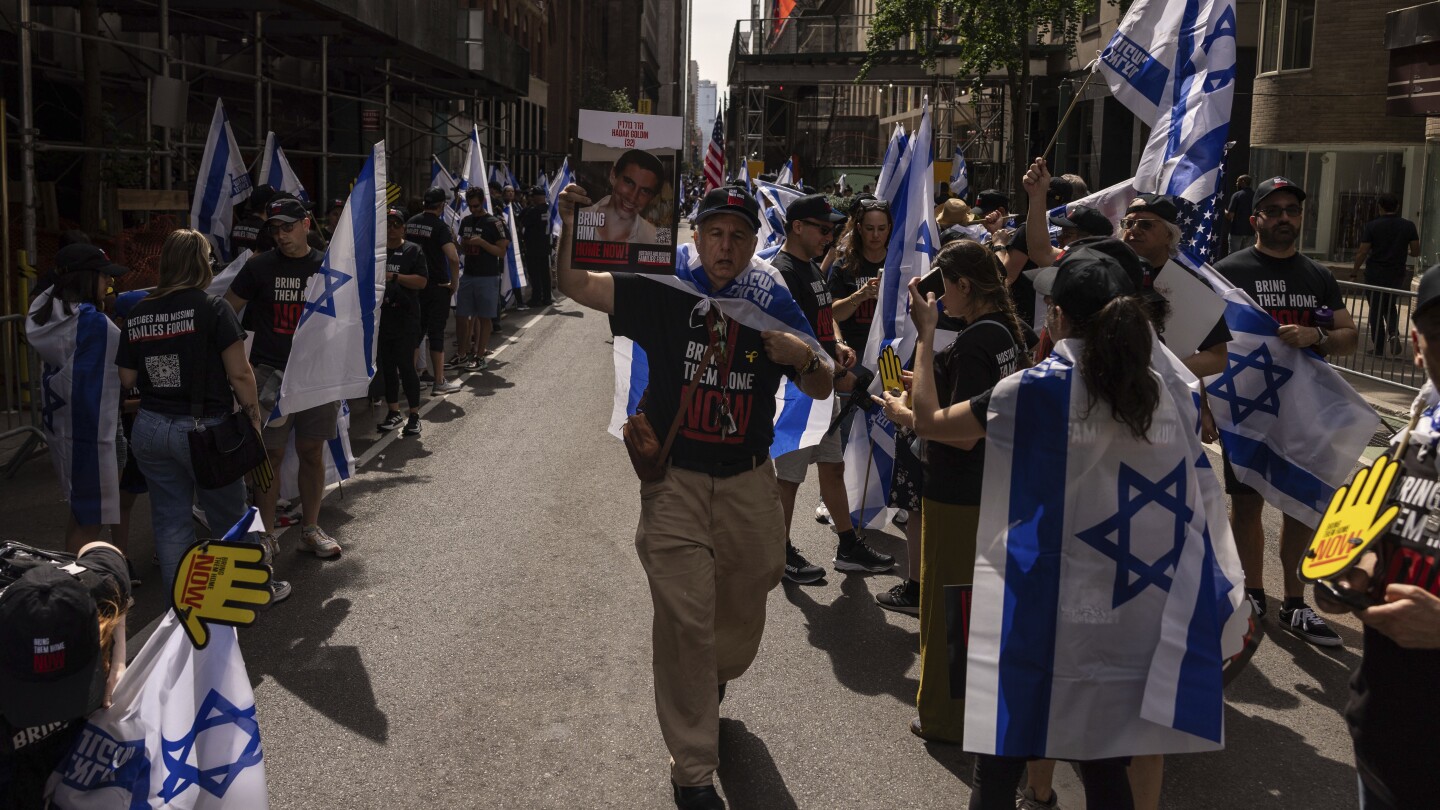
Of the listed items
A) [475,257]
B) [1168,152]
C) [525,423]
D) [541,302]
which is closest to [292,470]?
[525,423]

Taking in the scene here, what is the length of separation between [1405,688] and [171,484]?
5032 millimetres

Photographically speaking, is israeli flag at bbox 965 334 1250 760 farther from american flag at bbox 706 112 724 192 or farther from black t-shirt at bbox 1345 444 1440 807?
american flag at bbox 706 112 724 192

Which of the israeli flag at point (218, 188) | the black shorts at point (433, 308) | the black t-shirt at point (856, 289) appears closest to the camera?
the black t-shirt at point (856, 289)

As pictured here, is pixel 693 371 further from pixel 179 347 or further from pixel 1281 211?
pixel 1281 211

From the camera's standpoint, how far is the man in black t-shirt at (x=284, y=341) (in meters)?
7.38

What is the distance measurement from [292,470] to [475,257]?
276 inches

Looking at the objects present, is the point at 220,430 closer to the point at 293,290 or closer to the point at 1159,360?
the point at 293,290

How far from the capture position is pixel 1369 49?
2622cm

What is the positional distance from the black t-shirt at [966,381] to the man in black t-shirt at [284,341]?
3.85 metres

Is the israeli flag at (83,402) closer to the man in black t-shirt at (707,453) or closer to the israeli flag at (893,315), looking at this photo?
the man in black t-shirt at (707,453)

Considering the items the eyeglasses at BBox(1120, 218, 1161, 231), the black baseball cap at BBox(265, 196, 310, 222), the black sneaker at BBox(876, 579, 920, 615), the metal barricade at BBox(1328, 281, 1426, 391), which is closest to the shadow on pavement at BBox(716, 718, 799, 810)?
the black sneaker at BBox(876, 579, 920, 615)

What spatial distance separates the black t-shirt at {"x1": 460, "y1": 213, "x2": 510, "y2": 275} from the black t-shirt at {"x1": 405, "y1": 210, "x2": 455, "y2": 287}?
213 cm

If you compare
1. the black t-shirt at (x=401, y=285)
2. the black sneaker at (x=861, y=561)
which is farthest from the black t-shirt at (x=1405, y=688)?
the black t-shirt at (x=401, y=285)

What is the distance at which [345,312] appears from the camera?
25.2ft
